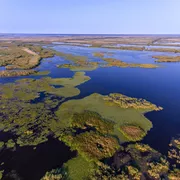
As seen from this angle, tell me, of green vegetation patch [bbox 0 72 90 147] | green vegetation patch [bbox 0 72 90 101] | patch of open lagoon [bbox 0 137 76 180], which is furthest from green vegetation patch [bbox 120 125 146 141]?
green vegetation patch [bbox 0 72 90 101]

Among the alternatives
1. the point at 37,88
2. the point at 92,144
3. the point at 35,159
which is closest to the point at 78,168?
the point at 92,144

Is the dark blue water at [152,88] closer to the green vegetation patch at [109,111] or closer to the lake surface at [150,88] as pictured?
the lake surface at [150,88]

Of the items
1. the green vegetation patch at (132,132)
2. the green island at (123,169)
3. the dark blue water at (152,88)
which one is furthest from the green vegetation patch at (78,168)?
the dark blue water at (152,88)

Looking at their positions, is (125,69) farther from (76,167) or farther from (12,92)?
(76,167)

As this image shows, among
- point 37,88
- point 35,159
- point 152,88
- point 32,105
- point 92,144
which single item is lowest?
point 35,159

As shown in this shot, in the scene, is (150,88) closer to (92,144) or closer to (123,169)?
(92,144)

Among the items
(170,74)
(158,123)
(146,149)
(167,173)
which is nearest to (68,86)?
(158,123)

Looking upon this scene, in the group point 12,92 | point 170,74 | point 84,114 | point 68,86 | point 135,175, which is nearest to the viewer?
point 135,175

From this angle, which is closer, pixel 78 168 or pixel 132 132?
pixel 78 168

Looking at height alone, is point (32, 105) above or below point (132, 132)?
above

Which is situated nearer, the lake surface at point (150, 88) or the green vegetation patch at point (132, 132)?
the green vegetation patch at point (132, 132)

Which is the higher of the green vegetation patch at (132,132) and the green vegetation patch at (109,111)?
the green vegetation patch at (109,111)
